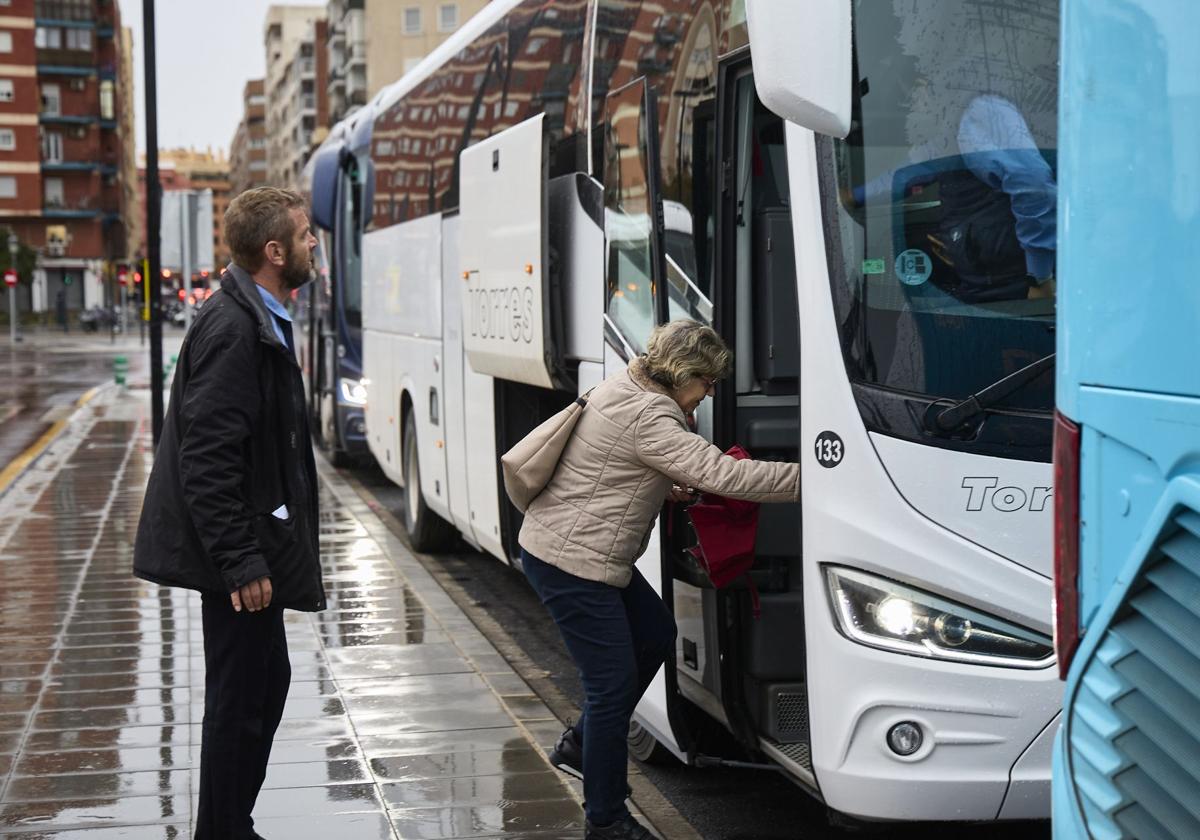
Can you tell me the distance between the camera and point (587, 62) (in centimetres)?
711

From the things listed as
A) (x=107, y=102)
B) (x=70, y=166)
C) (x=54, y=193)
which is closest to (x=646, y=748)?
(x=70, y=166)

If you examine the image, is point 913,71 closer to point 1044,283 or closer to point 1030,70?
point 1030,70

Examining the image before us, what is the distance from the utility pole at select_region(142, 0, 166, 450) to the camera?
1728cm

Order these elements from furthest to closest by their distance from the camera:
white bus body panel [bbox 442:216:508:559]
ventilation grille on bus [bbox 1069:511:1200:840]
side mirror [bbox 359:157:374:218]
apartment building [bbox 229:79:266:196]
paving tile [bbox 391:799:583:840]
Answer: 1. apartment building [bbox 229:79:266:196]
2. side mirror [bbox 359:157:374:218]
3. white bus body panel [bbox 442:216:508:559]
4. paving tile [bbox 391:799:583:840]
5. ventilation grille on bus [bbox 1069:511:1200:840]

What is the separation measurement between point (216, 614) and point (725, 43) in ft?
7.41

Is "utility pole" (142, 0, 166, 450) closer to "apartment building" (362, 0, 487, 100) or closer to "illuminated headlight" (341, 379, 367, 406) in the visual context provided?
"illuminated headlight" (341, 379, 367, 406)

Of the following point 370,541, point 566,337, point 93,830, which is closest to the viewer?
point 93,830

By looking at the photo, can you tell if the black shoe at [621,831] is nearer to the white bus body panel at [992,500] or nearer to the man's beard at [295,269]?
the white bus body panel at [992,500]

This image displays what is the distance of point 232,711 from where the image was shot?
15.5 ft

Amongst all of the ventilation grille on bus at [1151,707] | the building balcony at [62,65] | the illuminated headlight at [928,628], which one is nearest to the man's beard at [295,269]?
the illuminated headlight at [928,628]

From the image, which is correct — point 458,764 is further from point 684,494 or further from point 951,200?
point 951,200

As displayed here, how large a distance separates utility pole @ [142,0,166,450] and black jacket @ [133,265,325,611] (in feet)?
43.4

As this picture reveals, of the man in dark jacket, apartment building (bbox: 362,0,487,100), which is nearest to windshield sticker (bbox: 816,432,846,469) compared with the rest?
the man in dark jacket

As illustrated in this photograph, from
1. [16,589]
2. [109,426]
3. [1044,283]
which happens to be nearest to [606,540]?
[1044,283]
